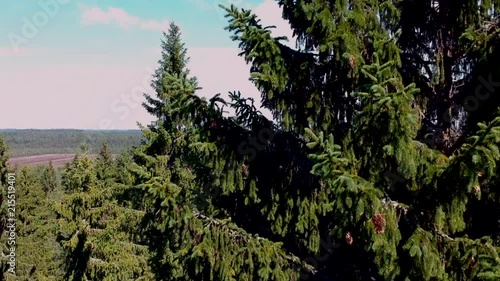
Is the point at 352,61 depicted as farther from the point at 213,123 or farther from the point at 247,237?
the point at 247,237

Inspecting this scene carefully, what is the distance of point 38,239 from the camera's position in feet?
87.8

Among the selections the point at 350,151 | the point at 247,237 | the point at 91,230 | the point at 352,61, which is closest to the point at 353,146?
the point at 350,151

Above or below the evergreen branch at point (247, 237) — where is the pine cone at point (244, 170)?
above

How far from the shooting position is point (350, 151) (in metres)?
5.89

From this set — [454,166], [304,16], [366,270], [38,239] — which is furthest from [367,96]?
[38,239]

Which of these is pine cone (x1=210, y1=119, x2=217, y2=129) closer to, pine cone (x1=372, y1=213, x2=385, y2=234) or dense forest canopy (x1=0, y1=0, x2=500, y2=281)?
dense forest canopy (x1=0, y1=0, x2=500, y2=281)

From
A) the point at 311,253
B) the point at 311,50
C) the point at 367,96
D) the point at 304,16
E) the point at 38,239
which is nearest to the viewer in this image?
the point at 367,96

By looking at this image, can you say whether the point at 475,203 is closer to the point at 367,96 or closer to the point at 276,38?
the point at 367,96

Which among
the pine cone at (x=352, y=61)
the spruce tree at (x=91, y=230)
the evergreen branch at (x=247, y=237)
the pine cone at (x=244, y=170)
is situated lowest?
the spruce tree at (x=91, y=230)

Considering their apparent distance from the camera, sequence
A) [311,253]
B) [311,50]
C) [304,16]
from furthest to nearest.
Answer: [311,253], [311,50], [304,16]

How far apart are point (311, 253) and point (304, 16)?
3281mm

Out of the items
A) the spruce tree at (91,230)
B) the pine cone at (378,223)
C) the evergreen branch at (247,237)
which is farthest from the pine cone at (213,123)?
the spruce tree at (91,230)

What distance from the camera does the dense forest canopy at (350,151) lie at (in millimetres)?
4574

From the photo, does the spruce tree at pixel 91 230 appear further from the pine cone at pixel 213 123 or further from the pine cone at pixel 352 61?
the pine cone at pixel 352 61
